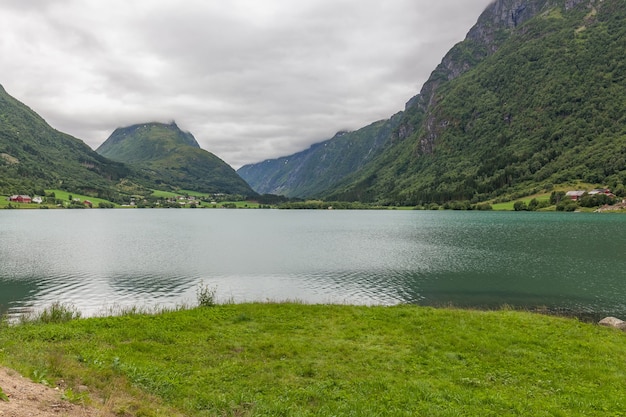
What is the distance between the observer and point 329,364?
20.3 metres

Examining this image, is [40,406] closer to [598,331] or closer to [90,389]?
[90,389]

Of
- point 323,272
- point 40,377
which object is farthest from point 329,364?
point 323,272

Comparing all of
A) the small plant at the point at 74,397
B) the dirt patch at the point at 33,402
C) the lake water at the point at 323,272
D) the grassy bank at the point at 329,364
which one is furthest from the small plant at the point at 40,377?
the lake water at the point at 323,272

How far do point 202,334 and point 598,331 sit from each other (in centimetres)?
2934

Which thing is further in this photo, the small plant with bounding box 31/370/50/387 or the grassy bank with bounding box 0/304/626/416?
the grassy bank with bounding box 0/304/626/416

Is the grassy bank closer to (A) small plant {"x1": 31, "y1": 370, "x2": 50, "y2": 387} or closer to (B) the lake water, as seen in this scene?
(A) small plant {"x1": 31, "y1": 370, "x2": 50, "y2": 387}

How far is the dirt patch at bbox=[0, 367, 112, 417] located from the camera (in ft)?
36.2

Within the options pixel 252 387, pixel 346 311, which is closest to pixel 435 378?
pixel 252 387

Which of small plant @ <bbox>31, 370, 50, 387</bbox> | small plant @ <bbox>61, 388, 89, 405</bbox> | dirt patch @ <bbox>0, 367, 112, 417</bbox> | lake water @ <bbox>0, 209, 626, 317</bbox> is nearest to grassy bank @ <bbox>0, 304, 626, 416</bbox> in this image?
small plant @ <bbox>31, 370, 50, 387</bbox>

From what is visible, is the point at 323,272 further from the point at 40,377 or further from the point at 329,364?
the point at 40,377

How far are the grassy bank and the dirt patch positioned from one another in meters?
1.17

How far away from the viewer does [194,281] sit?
5747 centimetres

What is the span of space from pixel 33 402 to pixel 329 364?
13.2 metres

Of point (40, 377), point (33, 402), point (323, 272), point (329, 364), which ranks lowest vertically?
point (323, 272)
